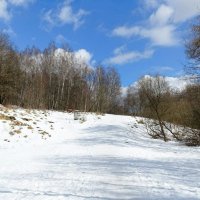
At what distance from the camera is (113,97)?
85.8m

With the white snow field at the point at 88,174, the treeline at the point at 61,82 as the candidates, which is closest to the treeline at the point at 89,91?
the treeline at the point at 61,82

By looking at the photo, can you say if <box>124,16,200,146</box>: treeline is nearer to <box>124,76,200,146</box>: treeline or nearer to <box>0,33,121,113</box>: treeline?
<box>124,76,200,146</box>: treeline

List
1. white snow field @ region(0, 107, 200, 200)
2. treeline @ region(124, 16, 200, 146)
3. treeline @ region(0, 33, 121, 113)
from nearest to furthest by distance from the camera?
white snow field @ region(0, 107, 200, 200) < treeline @ region(124, 16, 200, 146) < treeline @ region(0, 33, 121, 113)

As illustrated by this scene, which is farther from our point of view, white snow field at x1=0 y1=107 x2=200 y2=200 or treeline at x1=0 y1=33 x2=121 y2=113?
treeline at x1=0 y1=33 x2=121 y2=113

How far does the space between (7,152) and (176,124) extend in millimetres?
14649

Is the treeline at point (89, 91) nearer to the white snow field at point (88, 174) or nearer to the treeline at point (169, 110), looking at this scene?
the treeline at point (169, 110)

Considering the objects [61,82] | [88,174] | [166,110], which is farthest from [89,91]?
[88,174]

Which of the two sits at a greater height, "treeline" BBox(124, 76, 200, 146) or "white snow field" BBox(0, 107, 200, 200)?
"treeline" BBox(124, 76, 200, 146)

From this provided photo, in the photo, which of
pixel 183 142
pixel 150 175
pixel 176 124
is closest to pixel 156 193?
pixel 150 175

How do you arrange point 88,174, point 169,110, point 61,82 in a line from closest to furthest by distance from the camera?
point 88,174 → point 169,110 → point 61,82

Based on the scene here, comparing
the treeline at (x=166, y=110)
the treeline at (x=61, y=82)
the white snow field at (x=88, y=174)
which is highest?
the treeline at (x=61, y=82)

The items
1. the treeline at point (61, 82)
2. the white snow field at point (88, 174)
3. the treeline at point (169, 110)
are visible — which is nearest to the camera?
the white snow field at point (88, 174)

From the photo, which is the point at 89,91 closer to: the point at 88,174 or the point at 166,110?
the point at 166,110

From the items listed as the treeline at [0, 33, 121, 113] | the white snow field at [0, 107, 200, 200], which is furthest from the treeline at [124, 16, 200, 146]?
the treeline at [0, 33, 121, 113]
